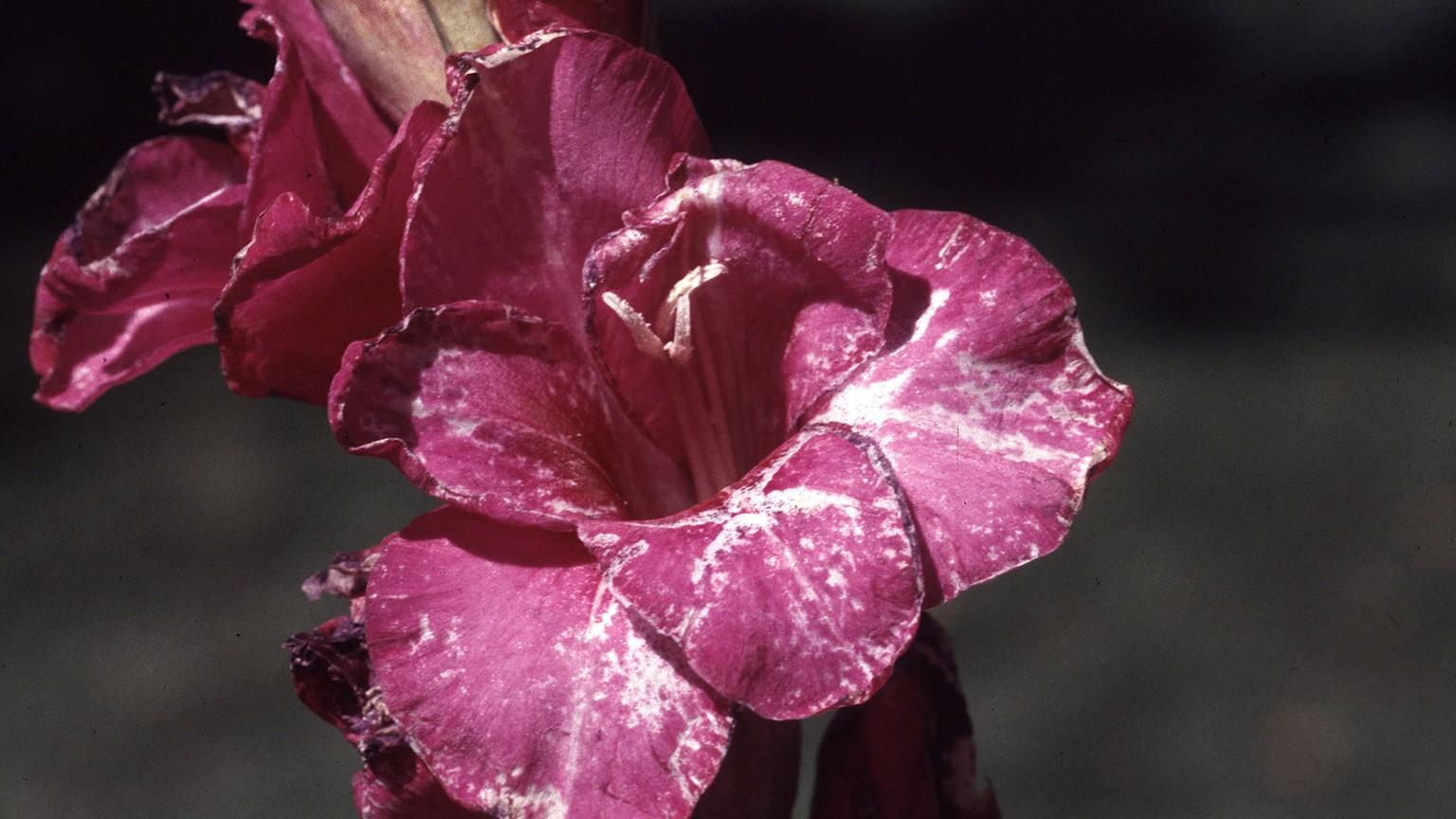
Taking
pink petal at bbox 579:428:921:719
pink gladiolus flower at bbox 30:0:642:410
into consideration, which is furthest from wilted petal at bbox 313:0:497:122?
pink petal at bbox 579:428:921:719

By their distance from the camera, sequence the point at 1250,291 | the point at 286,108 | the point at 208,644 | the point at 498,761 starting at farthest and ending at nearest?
the point at 1250,291 < the point at 208,644 < the point at 286,108 < the point at 498,761

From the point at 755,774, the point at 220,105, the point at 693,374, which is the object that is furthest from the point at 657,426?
the point at 220,105

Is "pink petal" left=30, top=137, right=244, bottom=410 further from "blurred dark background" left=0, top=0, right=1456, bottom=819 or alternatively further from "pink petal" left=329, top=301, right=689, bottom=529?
"blurred dark background" left=0, top=0, right=1456, bottom=819

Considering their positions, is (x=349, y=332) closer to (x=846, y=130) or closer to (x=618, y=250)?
(x=618, y=250)

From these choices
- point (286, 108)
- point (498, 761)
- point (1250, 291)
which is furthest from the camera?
point (1250, 291)

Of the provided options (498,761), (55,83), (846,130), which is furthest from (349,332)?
(55,83)

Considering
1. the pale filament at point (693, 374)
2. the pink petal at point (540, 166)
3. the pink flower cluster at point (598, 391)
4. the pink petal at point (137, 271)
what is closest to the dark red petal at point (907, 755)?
the pink flower cluster at point (598, 391)

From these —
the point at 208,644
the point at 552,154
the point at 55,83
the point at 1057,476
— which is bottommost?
the point at 208,644
